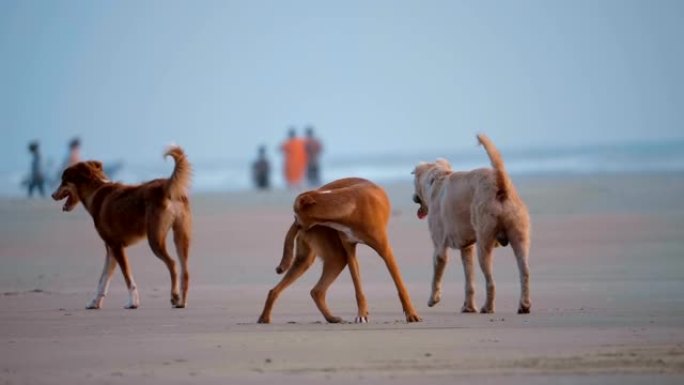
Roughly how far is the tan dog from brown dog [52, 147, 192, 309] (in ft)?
7.47

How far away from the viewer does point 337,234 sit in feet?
39.3

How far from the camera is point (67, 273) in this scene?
59.0 feet

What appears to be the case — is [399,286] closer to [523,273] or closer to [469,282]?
[523,273]

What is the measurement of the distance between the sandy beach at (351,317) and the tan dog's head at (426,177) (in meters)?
0.98

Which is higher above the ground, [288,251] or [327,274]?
[288,251]

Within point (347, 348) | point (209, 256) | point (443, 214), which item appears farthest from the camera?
point (209, 256)

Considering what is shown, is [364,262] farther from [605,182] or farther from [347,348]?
[605,182]

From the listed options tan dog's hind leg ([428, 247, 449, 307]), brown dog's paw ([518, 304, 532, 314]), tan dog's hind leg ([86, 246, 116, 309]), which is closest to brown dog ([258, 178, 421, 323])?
brown dog's paw ([518, 304, 532, 314])

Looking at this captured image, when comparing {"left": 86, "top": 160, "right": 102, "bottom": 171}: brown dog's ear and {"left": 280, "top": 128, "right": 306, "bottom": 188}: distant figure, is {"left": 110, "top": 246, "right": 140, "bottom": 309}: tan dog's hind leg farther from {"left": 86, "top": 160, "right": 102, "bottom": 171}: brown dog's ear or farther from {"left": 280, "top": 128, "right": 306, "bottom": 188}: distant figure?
{"left": 280, "top": 128, "right": 306, "bottom": 188}: distant figure

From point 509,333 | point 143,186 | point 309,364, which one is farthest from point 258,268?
point 309,364

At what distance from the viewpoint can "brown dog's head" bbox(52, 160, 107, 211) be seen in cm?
1468

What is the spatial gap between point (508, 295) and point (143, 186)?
11.9 feet

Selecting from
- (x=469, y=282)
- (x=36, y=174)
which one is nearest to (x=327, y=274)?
(x=469, y=282)

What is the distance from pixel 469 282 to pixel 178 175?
Answer: 2.86 meters
